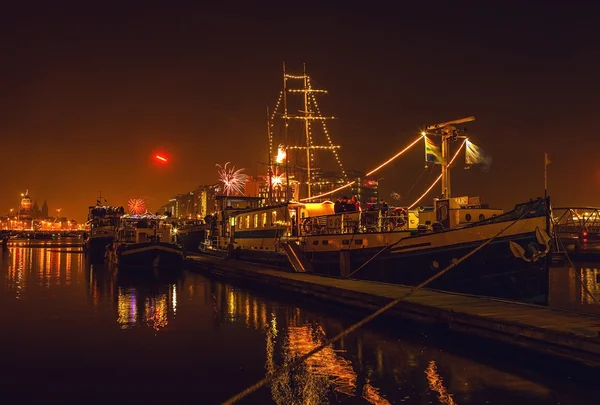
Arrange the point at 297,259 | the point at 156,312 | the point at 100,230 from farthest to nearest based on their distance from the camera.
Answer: the point at 100,230
the point at 297,259
the point at 156,312

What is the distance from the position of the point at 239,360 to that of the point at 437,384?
4406mm

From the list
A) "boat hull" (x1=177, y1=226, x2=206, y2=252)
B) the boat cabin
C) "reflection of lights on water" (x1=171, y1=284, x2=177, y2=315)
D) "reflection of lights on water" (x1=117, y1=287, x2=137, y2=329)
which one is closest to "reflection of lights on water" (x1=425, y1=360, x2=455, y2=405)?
"reflection of lights on water" (x1=117, y1=287, x2=137, y2=329)

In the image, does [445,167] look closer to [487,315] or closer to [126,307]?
[487,315]

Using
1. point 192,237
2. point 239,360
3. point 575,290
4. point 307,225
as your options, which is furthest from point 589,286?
point 192,237

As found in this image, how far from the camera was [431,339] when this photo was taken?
557 inches

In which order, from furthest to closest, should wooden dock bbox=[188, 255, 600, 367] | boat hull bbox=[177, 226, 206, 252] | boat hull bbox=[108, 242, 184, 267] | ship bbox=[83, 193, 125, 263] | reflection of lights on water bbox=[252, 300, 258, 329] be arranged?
boat hull bbox=[177, 226, 206, 252] → ship bbox=[83, 193, 125, 263] → boat hull bbox=[108, 242, 184, 267] → reflection of lights on water bbox=[252, 300, 258, 329] → wooden dock bbox=[188, 255, 600, 367]

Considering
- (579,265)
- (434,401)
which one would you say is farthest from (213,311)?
(579,265)

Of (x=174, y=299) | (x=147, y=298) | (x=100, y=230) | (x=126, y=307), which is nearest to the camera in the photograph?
(x=126, y=307)

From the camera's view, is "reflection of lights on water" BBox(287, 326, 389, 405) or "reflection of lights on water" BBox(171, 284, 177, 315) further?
"reflection of lights on water" BBox(171, 284, 177, 315)

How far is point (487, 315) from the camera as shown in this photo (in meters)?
13.7

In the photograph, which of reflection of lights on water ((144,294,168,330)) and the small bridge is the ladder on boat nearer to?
reflection of lights on water ((144,294,168,330))

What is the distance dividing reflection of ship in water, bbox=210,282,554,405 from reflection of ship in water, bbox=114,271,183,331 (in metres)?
4.56

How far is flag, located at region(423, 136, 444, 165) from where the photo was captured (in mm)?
22141

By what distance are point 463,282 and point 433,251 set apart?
1.49 metres
